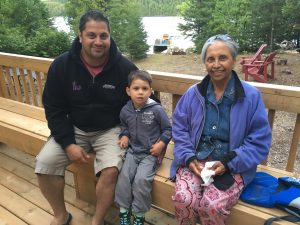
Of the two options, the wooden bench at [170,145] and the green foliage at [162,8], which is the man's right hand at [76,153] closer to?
the wooden bench at [170,145]

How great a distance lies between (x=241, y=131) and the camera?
1.94 m

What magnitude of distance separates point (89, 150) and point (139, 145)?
486 mm

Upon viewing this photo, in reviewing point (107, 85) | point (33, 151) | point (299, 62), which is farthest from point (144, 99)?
point (299, 62)

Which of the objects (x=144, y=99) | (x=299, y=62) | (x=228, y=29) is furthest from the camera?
(x=228, y=29)

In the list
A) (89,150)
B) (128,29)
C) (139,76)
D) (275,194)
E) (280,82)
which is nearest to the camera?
(275,194)

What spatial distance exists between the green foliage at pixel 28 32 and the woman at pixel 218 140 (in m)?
9.73

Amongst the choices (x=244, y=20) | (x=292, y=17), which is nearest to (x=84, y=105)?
(x=292, y=17)

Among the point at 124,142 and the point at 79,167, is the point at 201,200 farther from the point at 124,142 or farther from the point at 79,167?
the point at 79,167

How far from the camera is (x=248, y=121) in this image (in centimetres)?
194

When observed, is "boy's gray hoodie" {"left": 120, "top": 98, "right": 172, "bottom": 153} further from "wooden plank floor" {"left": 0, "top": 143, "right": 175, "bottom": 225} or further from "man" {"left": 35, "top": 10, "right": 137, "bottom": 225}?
"wooden plank floor" {"left": 0, "top": 143, "right": 175, "bottom": 225}

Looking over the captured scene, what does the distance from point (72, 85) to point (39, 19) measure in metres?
14.9

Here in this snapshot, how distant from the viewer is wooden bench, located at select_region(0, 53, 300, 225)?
1.86m

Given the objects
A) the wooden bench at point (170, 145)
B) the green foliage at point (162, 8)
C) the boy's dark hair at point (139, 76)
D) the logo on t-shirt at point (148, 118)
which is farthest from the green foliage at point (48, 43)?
the green foliage at point (162, 8)

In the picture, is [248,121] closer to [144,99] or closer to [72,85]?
[144,99]
